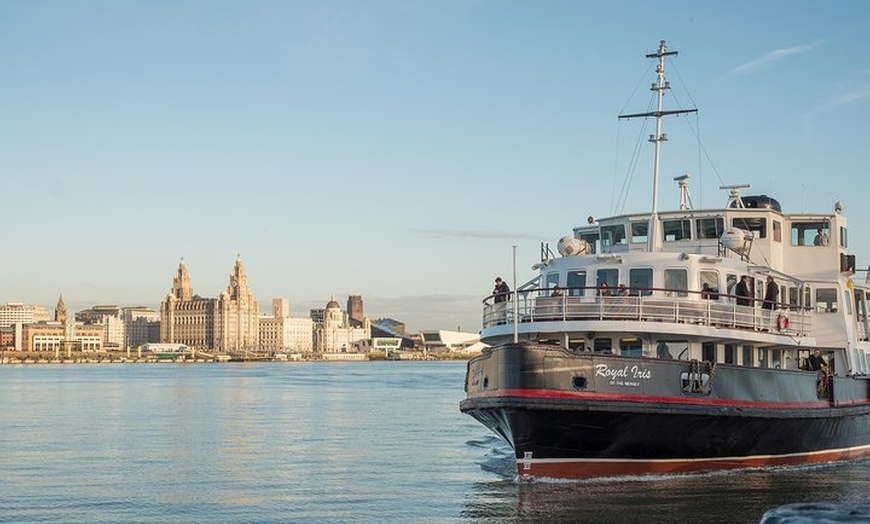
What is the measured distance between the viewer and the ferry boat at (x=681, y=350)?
22750 mm

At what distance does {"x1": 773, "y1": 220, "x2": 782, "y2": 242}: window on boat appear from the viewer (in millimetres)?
29281

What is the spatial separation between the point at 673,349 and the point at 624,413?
9.34 feet

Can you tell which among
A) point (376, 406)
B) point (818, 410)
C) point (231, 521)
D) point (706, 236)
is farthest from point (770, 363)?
point (376, 406)

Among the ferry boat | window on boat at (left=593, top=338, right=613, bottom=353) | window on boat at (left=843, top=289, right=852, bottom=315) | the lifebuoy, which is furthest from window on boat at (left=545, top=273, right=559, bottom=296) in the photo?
window on boat at (left=843, top=289, right=852, bottom=315)

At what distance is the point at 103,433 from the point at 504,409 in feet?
71.4

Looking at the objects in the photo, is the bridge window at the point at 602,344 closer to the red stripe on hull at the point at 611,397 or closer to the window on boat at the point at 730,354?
the red stripe on hull at the point at 611,397

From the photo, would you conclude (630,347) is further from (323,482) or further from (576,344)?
(323,482)

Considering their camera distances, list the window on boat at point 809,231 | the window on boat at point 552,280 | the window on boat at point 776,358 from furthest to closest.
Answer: the window on boat at point 809,231
the window on boat at point 776,358
the window on boat at point 552,280

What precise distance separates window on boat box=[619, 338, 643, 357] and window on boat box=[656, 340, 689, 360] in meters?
0.39

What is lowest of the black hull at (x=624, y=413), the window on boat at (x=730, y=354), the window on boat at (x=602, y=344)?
the black hull at (x=624, y=413)

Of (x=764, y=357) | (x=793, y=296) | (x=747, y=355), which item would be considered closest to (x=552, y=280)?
(x=747, y=355)

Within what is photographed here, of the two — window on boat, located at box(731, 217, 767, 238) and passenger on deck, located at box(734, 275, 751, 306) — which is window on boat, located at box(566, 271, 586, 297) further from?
window on boat, located at box(731, 217, 767, 238)

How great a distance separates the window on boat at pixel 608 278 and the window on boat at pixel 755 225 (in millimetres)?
4897

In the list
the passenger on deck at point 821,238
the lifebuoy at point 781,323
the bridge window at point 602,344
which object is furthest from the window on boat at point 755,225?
the bridge window at point 602,344
